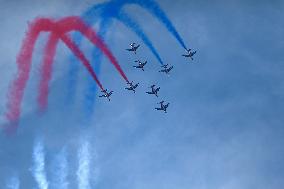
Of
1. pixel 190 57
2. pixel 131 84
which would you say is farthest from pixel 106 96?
pixel 190 57

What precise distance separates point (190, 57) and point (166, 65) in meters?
4.67

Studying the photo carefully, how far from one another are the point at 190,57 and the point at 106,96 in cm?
1707

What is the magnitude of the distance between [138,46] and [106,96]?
10887 mm

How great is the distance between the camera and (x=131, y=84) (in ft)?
589

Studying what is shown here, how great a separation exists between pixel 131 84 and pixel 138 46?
722 centimetres

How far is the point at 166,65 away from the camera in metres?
Result: 180

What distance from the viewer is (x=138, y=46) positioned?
584 feet

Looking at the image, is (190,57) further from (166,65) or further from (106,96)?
(106,96)

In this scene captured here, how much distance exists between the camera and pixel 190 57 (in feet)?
590

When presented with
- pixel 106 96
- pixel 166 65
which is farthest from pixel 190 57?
pixel 106 96

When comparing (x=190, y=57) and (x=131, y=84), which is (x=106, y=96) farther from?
(x=190, y=57)

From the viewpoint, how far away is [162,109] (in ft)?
597

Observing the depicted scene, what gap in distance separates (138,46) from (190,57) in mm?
9954
